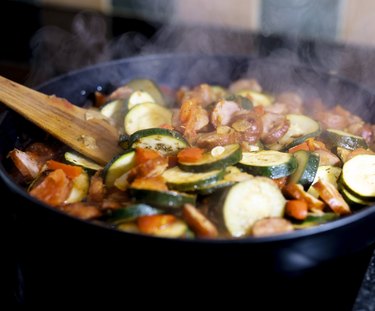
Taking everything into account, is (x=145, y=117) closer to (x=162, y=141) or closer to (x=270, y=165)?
(x=162, y=141)

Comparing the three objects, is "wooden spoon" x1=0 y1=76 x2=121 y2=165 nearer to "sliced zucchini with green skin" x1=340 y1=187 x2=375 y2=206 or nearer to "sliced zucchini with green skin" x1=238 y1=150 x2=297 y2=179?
"sliced zucchini with green skin" x1=238 y1=150 x2=297 y2=179

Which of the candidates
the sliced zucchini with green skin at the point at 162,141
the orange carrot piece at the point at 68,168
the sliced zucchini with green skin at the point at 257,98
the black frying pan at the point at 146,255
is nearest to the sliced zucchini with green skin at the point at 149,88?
the sliced zucchini with green skin at the point at 257,98

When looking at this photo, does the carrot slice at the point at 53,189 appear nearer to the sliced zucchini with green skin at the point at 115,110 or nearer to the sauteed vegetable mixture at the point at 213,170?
the sauteed vegetable mixture at the point at 213,170

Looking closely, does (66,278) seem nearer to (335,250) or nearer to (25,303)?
(25,303)

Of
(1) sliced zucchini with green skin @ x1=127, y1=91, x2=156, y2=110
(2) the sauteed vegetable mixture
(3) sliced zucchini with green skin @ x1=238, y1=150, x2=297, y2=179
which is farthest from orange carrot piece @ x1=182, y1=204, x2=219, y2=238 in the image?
(1) sliced zucchini with green skin @ x1=127, y1=91, x2=156, y2=110

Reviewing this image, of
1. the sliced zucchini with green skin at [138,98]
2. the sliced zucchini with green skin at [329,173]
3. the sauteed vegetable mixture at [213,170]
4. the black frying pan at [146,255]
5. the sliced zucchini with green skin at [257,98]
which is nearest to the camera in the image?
the black frying pan at [146,255]

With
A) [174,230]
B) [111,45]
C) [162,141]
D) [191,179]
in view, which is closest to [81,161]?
[162,141]
